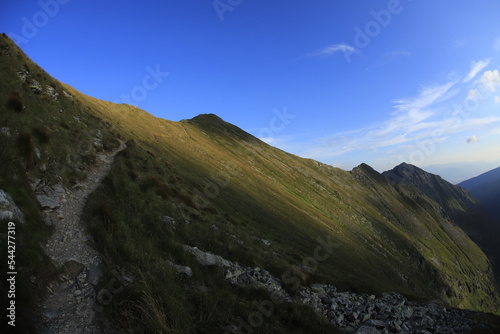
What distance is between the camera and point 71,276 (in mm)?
11172

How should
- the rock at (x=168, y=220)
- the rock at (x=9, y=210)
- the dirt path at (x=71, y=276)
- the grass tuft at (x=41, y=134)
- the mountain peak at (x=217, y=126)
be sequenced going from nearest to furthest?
the dirt path at (x=71, y=276) < the rock at (x=9, y=210) < the grass tuft at (x=41, y=134) < the rock at (x=168, y=220) < the mountain peak at (x=217, y=126)

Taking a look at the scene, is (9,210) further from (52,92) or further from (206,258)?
(52,92)

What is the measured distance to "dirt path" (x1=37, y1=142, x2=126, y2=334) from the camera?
30.5ft

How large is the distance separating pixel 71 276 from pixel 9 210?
3985 millimetres

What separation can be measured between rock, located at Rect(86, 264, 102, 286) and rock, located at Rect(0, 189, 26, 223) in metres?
3.68

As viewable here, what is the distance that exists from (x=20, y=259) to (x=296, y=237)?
127ft

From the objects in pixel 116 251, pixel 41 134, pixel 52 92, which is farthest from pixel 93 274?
pixel 52 92

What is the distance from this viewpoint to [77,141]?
23328 mm

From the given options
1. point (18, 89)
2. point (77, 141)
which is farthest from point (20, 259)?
point (18, 89)

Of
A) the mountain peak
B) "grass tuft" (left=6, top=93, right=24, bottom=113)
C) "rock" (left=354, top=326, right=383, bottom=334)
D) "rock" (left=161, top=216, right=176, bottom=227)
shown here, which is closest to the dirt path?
"rock" (left=161, top=216, right=176, bottom=227)

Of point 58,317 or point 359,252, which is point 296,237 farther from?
point 58,317

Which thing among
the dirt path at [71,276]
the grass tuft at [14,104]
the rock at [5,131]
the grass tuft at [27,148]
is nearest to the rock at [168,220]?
the dirt path at [71,276]

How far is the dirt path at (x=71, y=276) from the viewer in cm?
930

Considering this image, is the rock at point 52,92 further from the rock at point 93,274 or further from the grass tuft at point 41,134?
the rock at point 93,274
